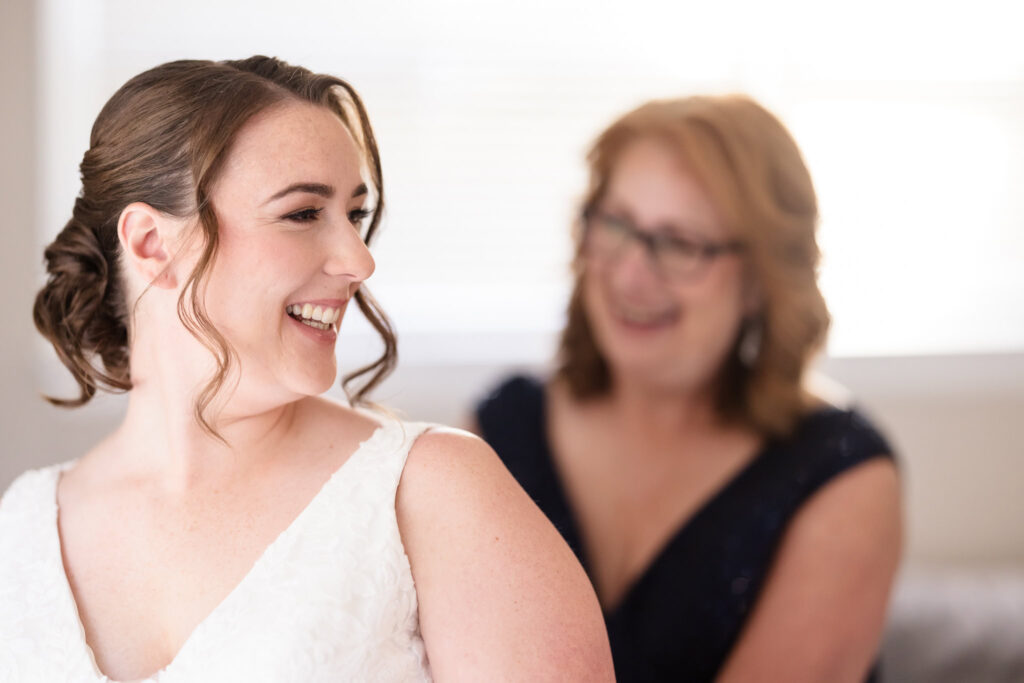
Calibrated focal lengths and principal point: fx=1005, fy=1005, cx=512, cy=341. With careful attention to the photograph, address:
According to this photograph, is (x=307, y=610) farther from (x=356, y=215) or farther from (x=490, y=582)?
(x=356, y=215)

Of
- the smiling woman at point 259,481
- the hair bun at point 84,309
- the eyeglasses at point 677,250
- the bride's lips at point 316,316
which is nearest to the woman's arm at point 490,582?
the smiling woman at point 259,481

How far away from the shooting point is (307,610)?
98 centimetres

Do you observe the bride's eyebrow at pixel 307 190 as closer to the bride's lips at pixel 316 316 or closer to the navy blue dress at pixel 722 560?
the bride's lips at pixel 316 316

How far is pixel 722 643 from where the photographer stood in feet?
4.83

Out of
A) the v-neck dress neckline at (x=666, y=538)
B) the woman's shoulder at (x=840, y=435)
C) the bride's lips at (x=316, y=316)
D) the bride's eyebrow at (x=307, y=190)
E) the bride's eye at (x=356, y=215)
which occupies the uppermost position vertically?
the bride's eyebrow at (x=307, y=190)

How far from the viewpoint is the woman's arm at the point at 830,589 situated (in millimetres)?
1413

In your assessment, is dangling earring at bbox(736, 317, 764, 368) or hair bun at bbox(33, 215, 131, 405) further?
dangling earring at bbox(736, 317, 764, 368)

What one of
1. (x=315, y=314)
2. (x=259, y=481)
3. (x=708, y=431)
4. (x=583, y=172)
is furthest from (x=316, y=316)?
(x=583, y=172)

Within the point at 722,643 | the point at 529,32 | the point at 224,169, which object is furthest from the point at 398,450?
the point at 529,32

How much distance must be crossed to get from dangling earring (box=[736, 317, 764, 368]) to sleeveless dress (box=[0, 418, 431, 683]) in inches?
30.7

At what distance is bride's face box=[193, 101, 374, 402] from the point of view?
972 millimetres

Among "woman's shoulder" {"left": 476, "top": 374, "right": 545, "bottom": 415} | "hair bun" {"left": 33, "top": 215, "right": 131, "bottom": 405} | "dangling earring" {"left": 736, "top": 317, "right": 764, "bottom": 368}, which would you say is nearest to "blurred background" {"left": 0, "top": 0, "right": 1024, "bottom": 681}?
"woman's shoulder" {"left": 476, "top": 374, "right": 545, "bottom": 415}

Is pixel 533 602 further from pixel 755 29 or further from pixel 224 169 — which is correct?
pixel 755 29

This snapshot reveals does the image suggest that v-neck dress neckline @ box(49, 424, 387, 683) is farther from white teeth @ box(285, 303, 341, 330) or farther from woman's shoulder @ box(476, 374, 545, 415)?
woman's shoulder @ box(476, 374, 545, 415)
